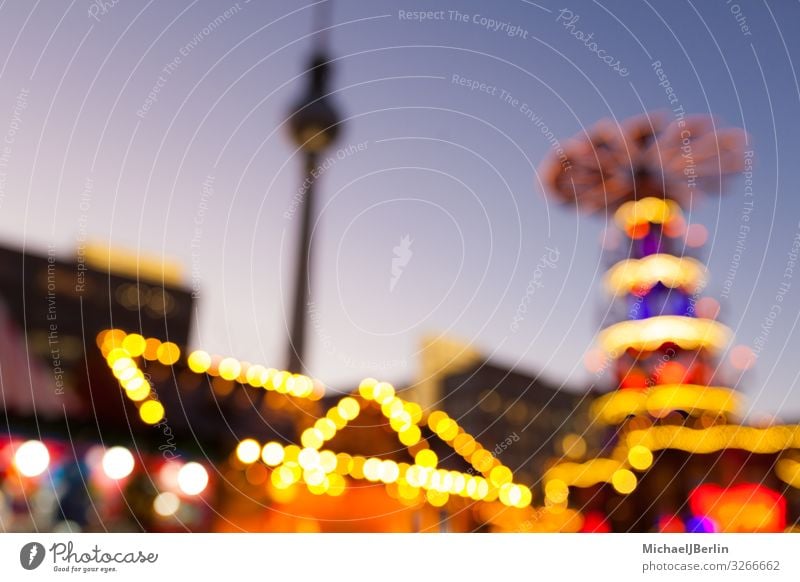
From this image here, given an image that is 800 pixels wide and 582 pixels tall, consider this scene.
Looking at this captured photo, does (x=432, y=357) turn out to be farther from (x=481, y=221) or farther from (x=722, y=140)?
(x=722, y=140)

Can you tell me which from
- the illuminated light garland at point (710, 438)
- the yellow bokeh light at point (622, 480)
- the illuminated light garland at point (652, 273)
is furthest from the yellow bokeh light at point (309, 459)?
the yellow bokeh light at point (622, 480)

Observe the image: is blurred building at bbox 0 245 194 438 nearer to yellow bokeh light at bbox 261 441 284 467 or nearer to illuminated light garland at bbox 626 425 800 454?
yellow bokeh light at bbox 261 441 284 467

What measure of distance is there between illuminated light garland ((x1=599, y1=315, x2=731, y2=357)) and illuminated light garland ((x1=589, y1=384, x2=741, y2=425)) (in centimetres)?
43

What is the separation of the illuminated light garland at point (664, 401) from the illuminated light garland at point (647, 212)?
1.71m

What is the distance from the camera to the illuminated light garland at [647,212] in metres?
7.41

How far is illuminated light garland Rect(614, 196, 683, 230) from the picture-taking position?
741cm

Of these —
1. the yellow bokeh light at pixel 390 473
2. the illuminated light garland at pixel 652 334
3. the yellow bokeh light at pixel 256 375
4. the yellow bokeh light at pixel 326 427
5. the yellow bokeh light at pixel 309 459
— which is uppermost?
the illuminated light garland at pixel 652 334

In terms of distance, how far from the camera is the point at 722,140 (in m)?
3.73

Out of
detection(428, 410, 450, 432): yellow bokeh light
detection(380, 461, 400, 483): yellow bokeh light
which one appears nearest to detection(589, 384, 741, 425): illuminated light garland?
detection(428, 410, 450, 432): yellow bokeh light

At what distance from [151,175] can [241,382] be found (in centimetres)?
239

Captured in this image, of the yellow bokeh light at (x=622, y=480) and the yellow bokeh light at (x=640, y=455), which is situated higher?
the yellow bokeh light at (x=640, y=455)

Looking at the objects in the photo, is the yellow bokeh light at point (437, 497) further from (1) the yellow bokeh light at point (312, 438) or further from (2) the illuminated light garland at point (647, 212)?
(2) the illuminated light garland at point (647, 212)

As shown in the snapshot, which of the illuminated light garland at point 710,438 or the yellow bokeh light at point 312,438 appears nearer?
the yellow bokeh light at point 312,438
